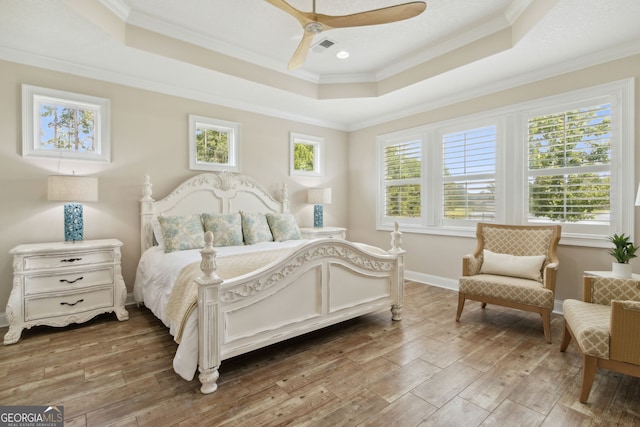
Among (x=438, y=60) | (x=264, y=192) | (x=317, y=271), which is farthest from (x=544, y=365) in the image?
(x=264, y=192)

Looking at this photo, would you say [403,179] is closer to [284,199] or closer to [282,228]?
[284,199]

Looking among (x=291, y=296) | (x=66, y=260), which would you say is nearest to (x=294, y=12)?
(x=291, y=296)

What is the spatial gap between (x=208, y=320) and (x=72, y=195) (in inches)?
84.7

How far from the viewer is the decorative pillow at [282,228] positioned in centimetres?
397

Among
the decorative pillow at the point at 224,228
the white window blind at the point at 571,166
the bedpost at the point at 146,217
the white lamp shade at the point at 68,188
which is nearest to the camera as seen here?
the white lamp shade at the point at 68,188

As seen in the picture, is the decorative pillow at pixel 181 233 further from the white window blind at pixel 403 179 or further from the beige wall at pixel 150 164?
the white window blind at pixel 403 179

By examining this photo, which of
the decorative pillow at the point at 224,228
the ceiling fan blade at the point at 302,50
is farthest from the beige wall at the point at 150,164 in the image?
the ceiling fan blade at the point at 302,50

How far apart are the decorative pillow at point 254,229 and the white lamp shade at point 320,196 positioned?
1.32 meters

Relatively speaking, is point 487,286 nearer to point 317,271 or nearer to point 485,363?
point 485,363

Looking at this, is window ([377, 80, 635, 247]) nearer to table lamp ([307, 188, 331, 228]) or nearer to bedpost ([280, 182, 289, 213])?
table lamp ([307, 188, 331, 228])

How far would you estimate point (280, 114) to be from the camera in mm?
4934

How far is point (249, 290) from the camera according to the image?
2168 millimetres

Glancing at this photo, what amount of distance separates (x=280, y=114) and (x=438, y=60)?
96.1 inches

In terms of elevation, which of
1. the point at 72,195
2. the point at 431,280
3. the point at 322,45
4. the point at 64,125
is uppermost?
the point at 322,45
